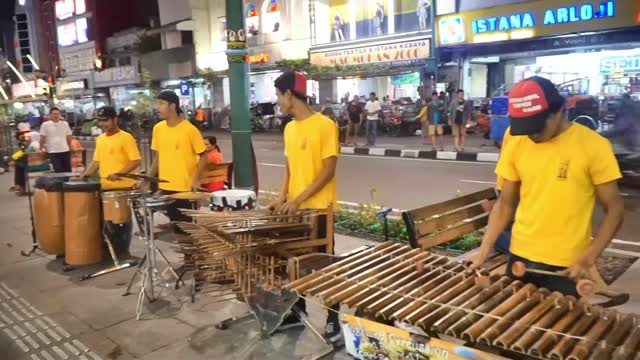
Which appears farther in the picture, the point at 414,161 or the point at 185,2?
the point at 185,2

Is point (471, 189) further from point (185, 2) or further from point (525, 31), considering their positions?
point (185, 2)

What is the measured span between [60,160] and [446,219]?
9760mm

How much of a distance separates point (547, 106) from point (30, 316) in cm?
467

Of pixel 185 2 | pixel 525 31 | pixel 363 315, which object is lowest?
pixel 363 315

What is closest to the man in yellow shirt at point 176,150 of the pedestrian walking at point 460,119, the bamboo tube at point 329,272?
the bamboo tube at point 329,272

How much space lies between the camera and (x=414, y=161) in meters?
15.1

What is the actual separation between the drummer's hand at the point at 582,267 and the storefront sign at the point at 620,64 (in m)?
16.0

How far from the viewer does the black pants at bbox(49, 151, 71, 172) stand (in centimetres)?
1167

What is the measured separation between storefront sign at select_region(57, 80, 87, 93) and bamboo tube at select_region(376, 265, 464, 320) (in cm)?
4333

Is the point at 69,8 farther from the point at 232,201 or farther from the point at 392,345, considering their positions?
the point at 392,345

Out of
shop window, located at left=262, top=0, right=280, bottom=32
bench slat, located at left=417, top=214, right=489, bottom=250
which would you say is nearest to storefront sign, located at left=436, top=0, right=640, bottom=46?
shop window, located at left=262, top=0, right=280, bottom=32

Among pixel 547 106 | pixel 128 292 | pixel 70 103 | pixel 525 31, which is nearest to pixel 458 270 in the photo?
pixel 547 106

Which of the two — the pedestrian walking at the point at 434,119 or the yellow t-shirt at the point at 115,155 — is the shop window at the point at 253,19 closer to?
the pedestrian walking at the point at 434,119

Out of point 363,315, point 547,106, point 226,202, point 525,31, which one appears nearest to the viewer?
point 547,106
